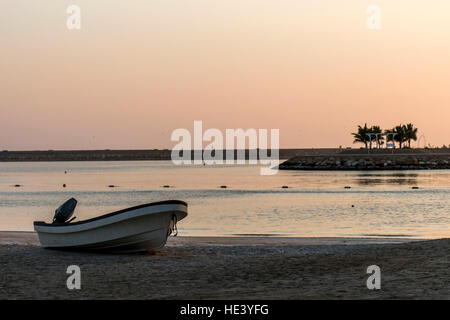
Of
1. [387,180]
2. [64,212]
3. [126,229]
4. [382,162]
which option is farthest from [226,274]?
[382,162]

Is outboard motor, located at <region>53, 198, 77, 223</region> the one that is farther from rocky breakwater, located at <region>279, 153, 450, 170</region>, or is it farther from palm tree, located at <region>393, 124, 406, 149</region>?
palm tree, located at <region>393, 124, 406, 149</region>

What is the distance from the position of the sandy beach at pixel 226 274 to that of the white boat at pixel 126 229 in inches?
14.7

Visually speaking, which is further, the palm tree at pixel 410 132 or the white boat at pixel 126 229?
the palm tree at pixel 410 132

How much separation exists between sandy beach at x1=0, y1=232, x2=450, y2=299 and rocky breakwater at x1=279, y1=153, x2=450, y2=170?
133m

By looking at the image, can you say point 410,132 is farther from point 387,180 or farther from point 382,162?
point 387,180

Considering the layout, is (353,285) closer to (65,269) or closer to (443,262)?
(443,262)

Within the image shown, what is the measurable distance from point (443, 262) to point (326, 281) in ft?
9.69

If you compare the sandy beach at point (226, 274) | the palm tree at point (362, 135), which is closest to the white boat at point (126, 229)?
the sandy beach at point (226, 274)

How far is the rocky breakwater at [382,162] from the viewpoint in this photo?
496ft

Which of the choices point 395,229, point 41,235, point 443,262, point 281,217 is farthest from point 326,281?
point 281,217

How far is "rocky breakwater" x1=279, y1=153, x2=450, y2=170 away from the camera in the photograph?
496 feet

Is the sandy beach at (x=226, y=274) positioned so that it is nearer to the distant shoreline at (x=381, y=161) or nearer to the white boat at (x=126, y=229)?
the white boat at (x=126, y=229)

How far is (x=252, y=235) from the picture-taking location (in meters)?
32.3

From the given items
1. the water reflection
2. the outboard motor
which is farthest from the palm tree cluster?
the outboard motor
